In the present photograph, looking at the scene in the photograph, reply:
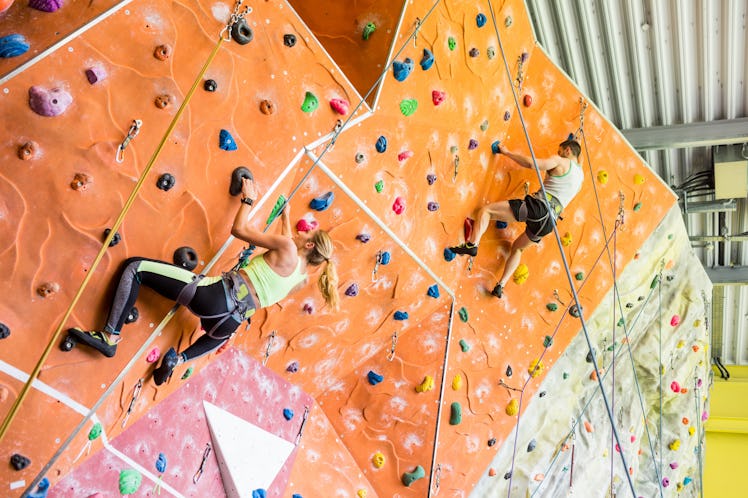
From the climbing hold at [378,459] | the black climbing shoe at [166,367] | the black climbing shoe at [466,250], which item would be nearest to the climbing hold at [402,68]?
the black climbing shoe at [466,250]

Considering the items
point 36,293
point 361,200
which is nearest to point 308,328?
point 361,200

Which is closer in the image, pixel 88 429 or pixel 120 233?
pixel 120 233

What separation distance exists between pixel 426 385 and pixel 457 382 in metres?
0.28

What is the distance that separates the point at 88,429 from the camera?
257cm

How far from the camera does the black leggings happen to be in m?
2.42

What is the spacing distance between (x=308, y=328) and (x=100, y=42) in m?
1.87

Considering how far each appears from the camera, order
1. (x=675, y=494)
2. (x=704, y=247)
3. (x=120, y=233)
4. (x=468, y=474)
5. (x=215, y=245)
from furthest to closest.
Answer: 1. (x=704, y=247)
2. (x=675, y=494)
3. (x=468, y=474)
4. (x=215, y=245)
5. (x=120, y=233)

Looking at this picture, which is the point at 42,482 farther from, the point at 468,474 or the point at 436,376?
the point at 468,474

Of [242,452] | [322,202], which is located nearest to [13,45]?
[322,202]

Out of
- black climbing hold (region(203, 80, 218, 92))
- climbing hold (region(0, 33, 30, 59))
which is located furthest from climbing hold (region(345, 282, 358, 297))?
climbing hold (region(0, 33, 30, 59))

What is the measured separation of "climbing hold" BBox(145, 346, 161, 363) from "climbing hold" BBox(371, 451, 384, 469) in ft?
6.46

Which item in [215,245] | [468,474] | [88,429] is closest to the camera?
[88,429]

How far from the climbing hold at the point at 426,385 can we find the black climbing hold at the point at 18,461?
96.2 inches

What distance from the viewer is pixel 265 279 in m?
2.73
